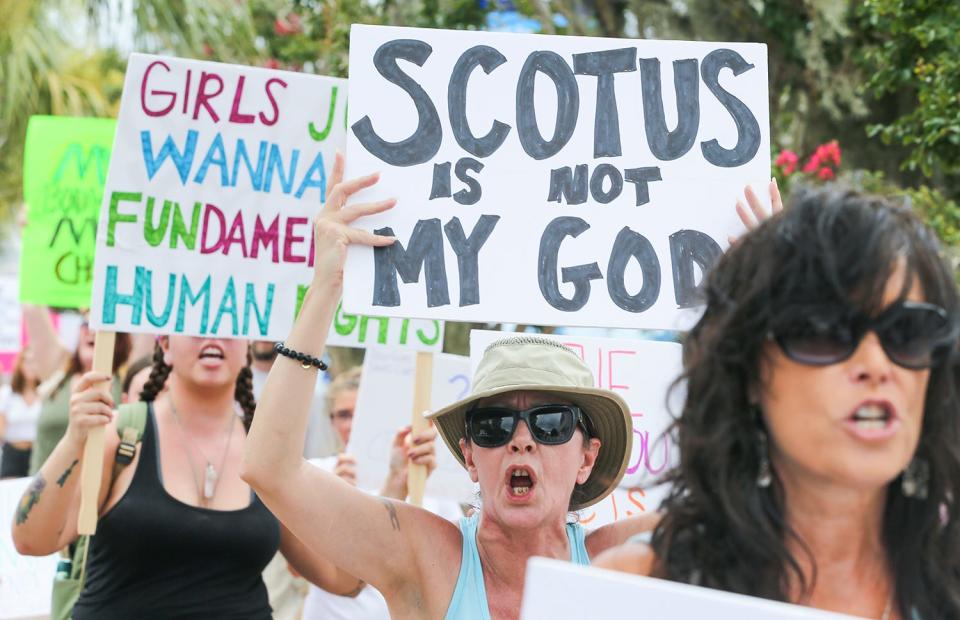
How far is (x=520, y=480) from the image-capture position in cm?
283

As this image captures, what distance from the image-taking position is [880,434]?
1658 millimetres

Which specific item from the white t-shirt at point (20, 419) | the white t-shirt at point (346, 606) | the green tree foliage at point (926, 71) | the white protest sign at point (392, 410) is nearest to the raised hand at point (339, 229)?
the white t-shirt at point (346, 606)

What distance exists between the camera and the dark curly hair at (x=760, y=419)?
5.57 feet

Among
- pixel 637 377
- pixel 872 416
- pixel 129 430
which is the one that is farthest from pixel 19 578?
pixel 872 416

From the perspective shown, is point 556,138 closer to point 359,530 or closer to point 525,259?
point 525,259

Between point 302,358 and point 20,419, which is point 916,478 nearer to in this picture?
point 302,358

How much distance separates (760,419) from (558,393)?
112 cm

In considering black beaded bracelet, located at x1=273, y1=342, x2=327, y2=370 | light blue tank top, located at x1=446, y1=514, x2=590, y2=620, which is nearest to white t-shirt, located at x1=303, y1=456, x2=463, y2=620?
light blue tank top, located at x1=446, y1=514, x2=590, y2=620

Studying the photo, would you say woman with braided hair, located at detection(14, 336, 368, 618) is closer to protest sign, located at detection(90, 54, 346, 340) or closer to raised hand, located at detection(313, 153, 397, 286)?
protest sign, located at detection(90, 54, 346, 340)

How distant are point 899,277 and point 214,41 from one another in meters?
10.2

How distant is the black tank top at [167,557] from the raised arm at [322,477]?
116 cm

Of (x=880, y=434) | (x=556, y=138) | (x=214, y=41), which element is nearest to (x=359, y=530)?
(x=556, y=138)

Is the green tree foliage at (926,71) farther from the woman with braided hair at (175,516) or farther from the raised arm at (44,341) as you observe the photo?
the raised arm at (44,341)

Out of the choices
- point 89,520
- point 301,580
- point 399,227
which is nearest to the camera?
point 399,227
